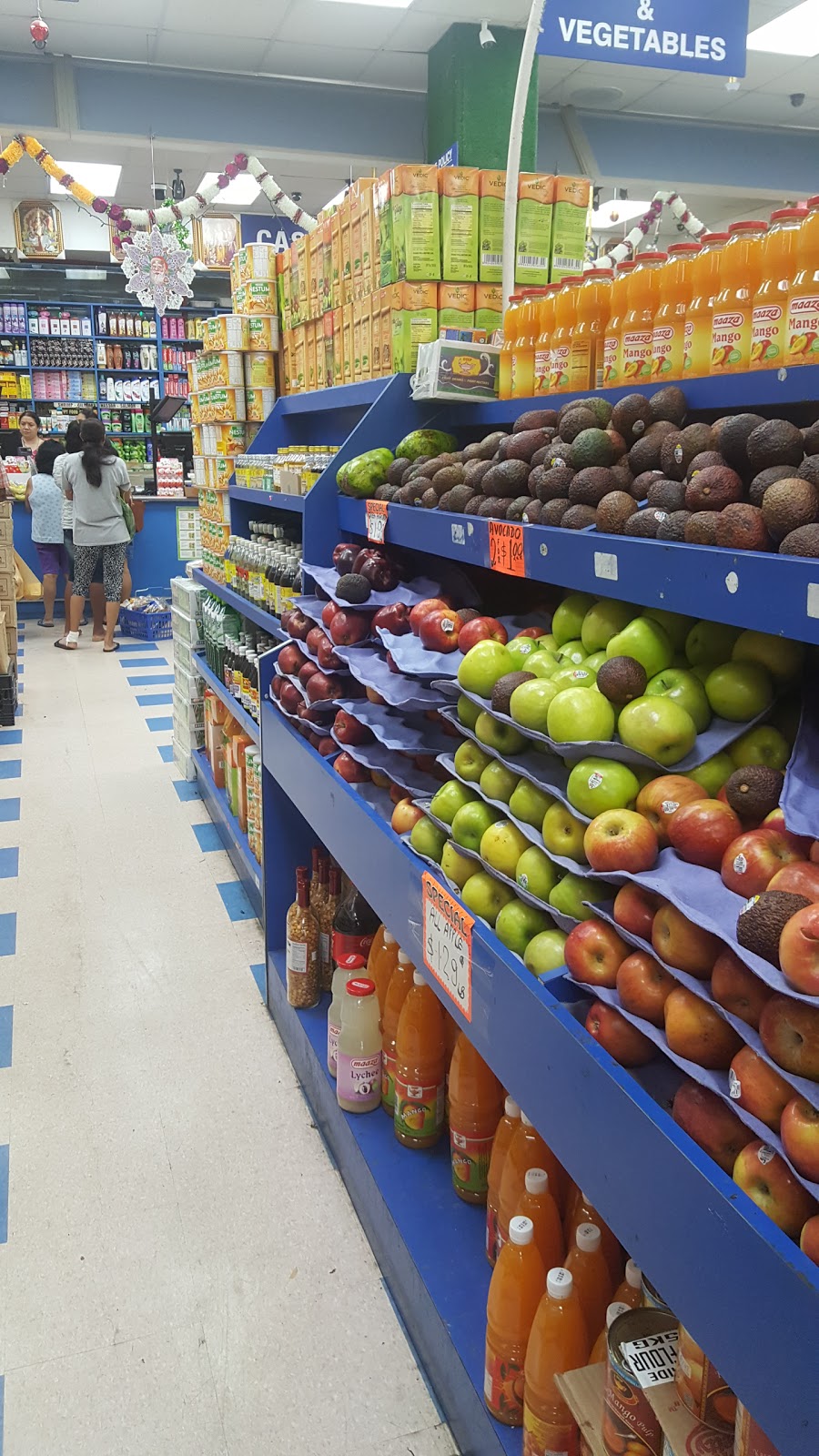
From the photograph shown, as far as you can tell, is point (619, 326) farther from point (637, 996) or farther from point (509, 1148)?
point (509, 1148)

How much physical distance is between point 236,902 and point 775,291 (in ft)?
9.94

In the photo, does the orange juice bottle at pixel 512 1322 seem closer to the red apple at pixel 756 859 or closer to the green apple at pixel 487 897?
the green apple at pixel 487 897

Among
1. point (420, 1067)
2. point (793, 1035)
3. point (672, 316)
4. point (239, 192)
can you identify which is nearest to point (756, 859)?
point (793, 1035)

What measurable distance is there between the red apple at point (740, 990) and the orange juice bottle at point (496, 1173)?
0.86 metres

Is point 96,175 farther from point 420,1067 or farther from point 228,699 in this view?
point 420,1067

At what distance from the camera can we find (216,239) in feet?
36.4

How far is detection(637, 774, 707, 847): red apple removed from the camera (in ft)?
4.27

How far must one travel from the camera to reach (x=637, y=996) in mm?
1189

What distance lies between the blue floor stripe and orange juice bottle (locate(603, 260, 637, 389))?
2530mm

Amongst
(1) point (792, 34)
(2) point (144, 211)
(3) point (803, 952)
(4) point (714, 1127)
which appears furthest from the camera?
(2) point (144, 211)

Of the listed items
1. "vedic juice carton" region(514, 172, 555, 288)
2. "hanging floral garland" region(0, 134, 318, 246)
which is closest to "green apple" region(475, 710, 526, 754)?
"vedic juice carton" region(514, 172, 555, 288)

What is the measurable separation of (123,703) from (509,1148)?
569 centimetres

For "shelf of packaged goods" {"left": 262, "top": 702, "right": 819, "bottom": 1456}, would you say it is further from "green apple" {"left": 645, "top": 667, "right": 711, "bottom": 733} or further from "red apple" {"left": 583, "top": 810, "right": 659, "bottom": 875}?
"green apple" {"left": 645, "top": 667, "right": 711, "bottom": 733}

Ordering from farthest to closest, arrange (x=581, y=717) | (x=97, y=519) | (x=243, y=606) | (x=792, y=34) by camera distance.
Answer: (x=97, y=519), (x=792, y=34), (x=243, y=606), (x=581, y=717)
